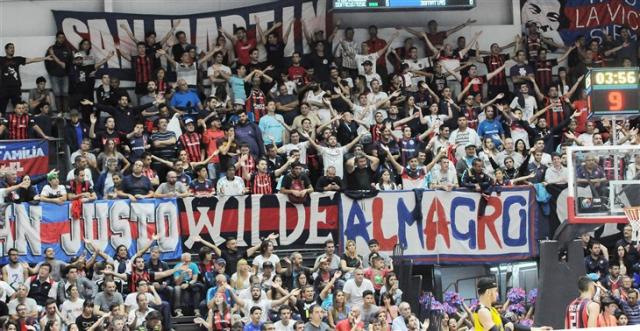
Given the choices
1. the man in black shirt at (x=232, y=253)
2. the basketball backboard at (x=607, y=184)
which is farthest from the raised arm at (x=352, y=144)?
the basketball backboard at (x=607, y=184)

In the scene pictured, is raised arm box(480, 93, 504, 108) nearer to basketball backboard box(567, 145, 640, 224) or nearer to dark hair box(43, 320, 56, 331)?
basketball backboard box(567, 145, 640, 224)

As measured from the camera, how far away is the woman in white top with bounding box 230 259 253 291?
22.0 meters

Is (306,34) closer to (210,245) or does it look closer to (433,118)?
(433,118)

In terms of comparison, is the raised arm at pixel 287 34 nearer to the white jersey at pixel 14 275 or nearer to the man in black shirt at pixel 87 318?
the white jersey at pixel 14 275

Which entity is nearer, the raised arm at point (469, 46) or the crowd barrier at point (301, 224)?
the crowd barrier at point (301, 224)

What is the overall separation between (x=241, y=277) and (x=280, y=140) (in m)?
4.94

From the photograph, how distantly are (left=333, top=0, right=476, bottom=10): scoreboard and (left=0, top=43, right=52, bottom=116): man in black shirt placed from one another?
6.27 m

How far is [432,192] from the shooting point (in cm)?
2453

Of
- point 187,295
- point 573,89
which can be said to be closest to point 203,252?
point 187,295

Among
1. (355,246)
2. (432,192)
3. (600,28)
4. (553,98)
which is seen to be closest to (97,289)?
(355,246)

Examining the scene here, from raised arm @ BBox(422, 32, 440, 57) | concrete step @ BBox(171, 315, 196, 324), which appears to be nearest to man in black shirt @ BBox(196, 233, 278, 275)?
concrete step @ BBox(171, 315, 196, 324)

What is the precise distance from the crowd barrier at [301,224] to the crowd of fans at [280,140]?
0.86 feet

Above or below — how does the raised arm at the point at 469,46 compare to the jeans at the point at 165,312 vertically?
above

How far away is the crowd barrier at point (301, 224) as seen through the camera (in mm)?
23750
